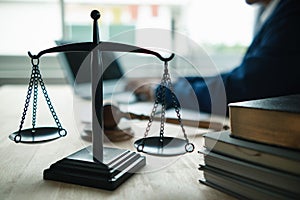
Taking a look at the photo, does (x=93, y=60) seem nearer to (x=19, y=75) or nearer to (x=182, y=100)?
(x=182, y=100)

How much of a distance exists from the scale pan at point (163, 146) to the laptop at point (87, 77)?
2.34 feet

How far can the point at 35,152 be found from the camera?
2.52 feet

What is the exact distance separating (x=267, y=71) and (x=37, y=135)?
0.74 meters

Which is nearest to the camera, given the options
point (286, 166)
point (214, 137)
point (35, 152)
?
point (286, 166)

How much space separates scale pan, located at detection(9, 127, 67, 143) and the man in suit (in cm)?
66

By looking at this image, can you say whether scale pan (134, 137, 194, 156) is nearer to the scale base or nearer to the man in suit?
the scale base

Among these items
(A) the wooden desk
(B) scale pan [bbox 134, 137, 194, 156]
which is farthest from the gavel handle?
(B) scale pan [bbox 134, 137, 194, 156]

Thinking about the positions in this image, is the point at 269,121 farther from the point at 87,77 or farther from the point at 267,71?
the point at 87,77

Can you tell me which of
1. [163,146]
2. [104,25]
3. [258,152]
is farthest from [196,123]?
[104,25]

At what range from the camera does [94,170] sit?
0.58m

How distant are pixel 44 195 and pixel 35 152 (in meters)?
0.25

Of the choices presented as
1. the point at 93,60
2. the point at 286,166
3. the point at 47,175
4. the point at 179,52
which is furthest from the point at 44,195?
the point at 179,52

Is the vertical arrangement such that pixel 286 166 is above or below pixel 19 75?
below

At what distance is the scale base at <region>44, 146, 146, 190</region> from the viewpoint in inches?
22.2
